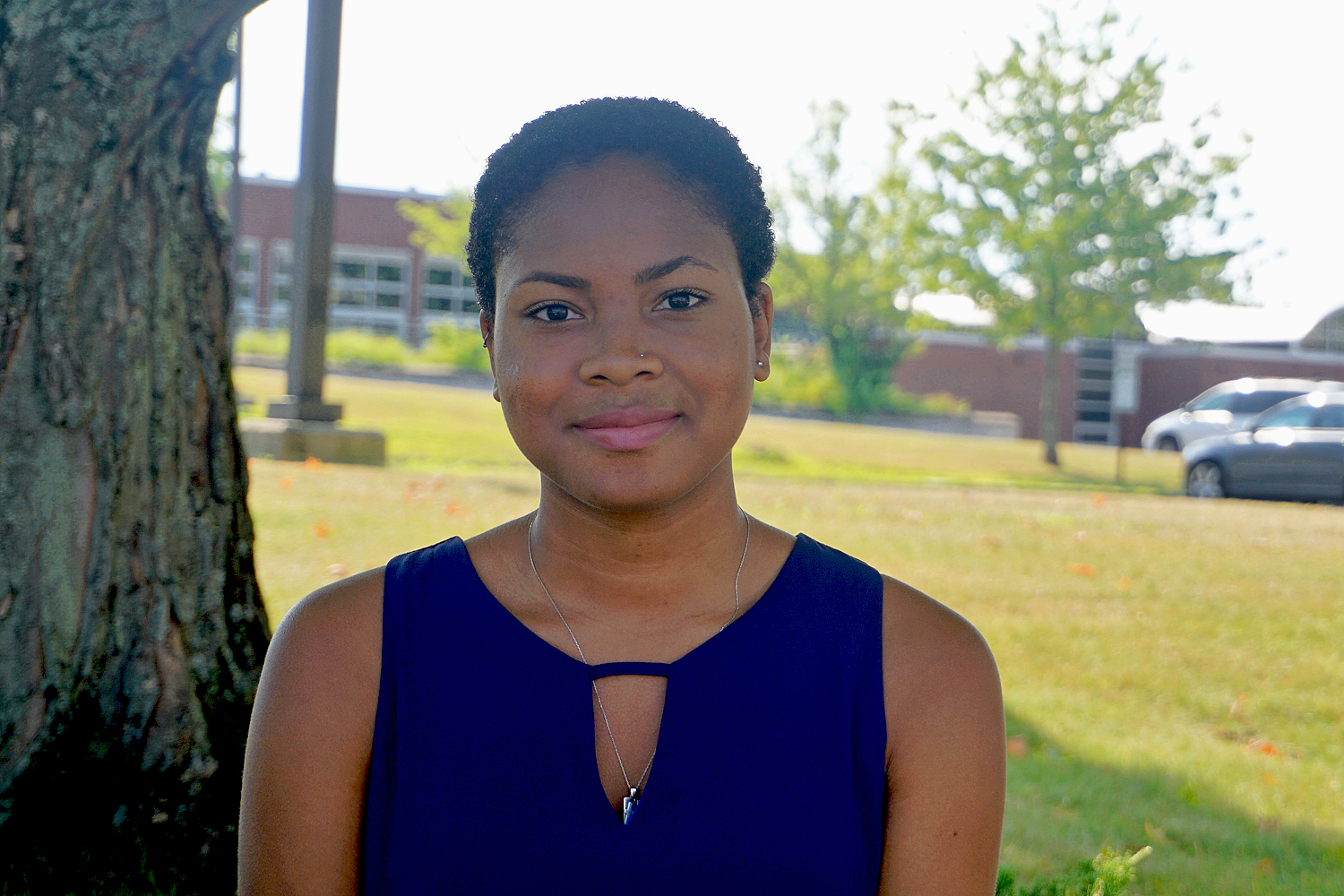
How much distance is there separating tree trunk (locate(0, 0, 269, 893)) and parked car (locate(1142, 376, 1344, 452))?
27.2 meters

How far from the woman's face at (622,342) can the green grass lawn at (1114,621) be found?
2367 mm

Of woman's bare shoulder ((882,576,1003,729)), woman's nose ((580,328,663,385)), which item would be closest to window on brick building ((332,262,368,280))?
woman's nose ((580,328,663,385))

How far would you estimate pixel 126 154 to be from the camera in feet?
8.54

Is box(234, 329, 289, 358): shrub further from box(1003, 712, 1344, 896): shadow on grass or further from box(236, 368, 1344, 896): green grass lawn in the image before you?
box(1003, 712, 1344, 896): shadow on grass

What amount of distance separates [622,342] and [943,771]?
0.76m

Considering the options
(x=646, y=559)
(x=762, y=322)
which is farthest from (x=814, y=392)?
(x=646, y=559)

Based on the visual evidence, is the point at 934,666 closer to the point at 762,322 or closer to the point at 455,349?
the point at 762,322

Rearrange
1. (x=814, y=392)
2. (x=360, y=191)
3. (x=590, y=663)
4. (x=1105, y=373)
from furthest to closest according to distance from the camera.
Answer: (x=360, y=191) < (x=1105, y=373) < (x=814, y=392) < (x=590, y=663)

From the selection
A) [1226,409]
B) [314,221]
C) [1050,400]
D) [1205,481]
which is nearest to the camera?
[314,221]

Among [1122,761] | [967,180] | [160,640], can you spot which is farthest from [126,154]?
[967,180]

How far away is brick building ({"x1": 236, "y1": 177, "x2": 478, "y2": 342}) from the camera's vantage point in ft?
148

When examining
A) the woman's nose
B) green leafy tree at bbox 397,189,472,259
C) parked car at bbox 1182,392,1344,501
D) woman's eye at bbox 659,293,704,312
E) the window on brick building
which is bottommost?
parked car at bbox 1182,392,1344,501

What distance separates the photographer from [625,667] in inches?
70.4

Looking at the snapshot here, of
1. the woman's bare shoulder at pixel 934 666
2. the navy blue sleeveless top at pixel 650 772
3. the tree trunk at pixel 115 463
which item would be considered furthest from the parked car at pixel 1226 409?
the navy blue sleeveless top at pixel 650 772
